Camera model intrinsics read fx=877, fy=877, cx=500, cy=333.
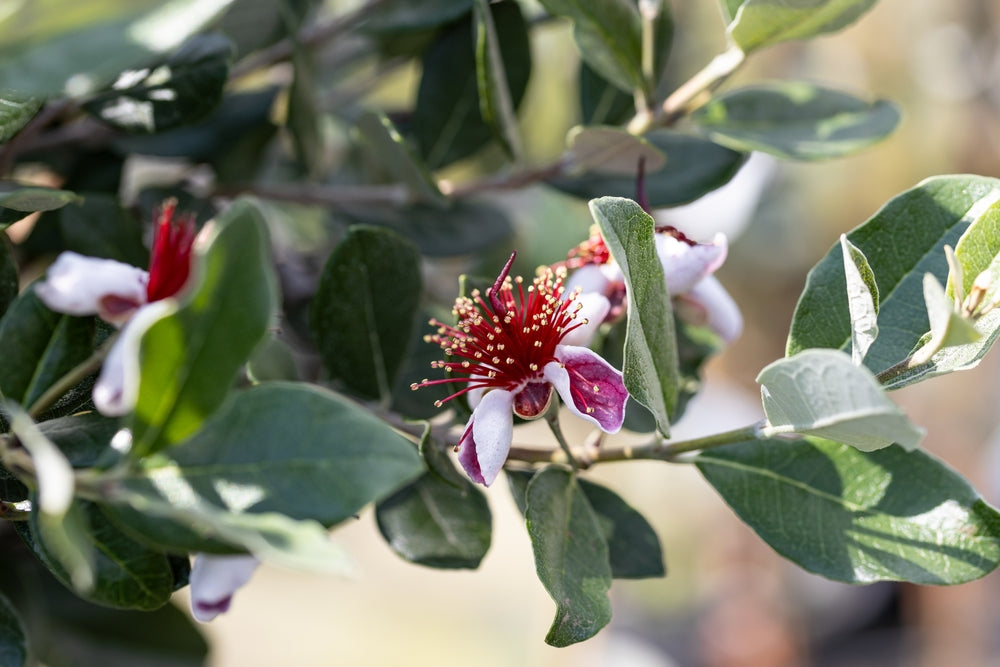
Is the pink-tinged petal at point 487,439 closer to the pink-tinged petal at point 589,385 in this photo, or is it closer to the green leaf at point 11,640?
the pink-tinged petal at point 589,385

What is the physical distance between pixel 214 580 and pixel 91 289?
0.15m

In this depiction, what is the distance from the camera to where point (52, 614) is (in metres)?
0.77

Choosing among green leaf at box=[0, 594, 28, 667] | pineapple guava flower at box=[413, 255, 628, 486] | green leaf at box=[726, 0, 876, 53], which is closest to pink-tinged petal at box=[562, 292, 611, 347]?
pineapple guava flower at box=[413, 255, 628, 486]

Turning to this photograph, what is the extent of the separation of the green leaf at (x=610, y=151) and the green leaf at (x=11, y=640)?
1.51ft

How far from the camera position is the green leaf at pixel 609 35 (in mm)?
580

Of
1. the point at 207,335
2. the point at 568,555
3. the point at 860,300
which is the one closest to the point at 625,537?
the point at 568,555

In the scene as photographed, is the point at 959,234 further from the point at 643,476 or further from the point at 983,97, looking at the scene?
the point at 983,97

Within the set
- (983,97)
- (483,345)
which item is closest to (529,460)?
(483,345)

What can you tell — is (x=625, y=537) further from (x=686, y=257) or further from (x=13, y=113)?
(x=13, y=113)

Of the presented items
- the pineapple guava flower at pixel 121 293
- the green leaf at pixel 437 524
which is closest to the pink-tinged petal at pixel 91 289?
the pineapple guava flower at pixel 121 293

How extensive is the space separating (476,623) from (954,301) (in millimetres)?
2392

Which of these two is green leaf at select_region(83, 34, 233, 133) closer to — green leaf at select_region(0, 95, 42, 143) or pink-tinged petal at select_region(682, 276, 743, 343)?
green leaf at select_region(0, 95, 42, 143)

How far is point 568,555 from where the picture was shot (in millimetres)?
476

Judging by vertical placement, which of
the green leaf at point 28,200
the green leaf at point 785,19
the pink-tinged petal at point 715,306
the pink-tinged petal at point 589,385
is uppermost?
the green leaf at point 785,19
